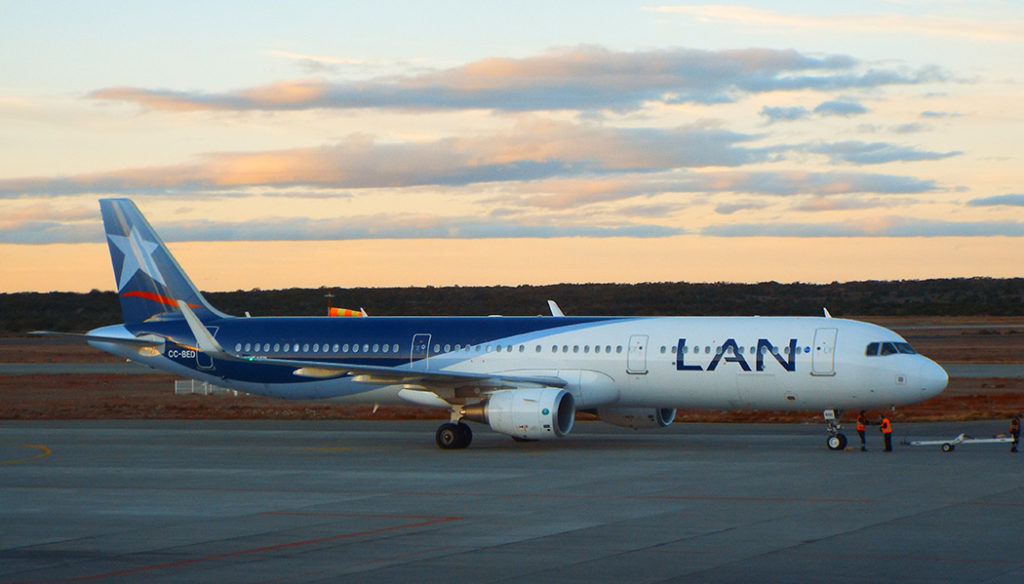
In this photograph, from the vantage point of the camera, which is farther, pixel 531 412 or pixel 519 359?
pixel 519 359

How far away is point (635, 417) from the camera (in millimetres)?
37875

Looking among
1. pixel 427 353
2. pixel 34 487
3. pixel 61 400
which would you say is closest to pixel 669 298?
pixel 61 400

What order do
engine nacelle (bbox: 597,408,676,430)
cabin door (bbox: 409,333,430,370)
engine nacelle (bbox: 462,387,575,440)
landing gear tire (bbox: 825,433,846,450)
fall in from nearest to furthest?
1. landing gear tire (bbox: 825,433,846,450)
2. engine nacelle (bbox: 462,387,575,440)
3. engine nacelle (bbox: 597,408,676,430)
4. cabin door (bbox: 409,333,430,370)

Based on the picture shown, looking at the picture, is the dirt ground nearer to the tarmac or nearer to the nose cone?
the tarmac

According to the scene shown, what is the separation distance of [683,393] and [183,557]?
19.6m

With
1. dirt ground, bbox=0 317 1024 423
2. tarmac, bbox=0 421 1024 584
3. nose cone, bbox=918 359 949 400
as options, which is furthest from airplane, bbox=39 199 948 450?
dirt ground, bbox=0 317 1024 423

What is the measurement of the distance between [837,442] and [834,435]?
0.32 metres

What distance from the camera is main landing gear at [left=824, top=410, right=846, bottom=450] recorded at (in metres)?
33.5

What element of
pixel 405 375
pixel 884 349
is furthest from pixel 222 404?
pixel 884 349

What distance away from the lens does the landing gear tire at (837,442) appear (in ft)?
110

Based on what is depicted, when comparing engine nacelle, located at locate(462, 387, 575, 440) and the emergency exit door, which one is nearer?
engine nacelle, located at locate(462, 387, 575, 440)

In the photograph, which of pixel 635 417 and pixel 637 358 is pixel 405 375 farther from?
pixel 635 417

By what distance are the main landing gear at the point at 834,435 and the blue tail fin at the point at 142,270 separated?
1973 centimetres

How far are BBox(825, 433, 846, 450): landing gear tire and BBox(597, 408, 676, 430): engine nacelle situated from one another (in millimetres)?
5560
